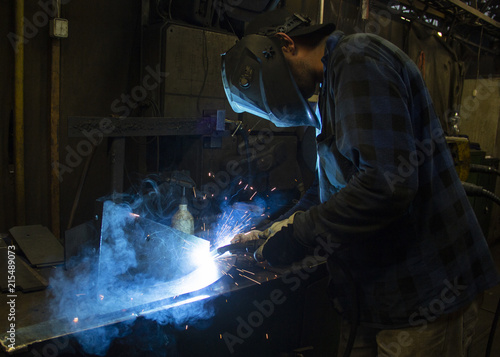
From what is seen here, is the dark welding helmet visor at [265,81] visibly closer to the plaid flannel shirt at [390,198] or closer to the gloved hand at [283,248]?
the plaid flannel shirt at [390,198]

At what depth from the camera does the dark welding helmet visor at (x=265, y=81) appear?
51.2 inches

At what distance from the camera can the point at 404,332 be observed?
1.17 meters

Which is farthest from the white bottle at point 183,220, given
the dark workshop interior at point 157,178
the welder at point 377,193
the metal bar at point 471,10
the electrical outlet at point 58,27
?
the metal bar at point 471,10

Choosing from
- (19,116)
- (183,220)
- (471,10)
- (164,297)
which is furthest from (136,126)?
(471,10)

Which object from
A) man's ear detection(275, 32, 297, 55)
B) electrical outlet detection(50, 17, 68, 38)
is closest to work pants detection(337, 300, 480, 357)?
man's ear detection(275, 32, 297, 55)

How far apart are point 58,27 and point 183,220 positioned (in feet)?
5.33

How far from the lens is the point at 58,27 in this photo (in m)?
2.57

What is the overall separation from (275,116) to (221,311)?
2.32 feet

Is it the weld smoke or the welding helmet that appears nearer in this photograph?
the weld smoke

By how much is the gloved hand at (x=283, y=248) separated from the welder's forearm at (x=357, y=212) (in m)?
0.08

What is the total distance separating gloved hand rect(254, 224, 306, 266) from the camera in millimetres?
1193

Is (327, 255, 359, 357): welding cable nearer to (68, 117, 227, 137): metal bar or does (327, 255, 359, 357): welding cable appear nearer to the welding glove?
the welding glove

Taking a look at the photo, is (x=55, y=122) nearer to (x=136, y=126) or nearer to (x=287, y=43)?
(x=136, y=126)

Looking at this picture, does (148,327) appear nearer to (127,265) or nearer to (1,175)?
(127,265)
